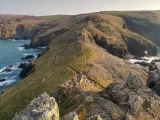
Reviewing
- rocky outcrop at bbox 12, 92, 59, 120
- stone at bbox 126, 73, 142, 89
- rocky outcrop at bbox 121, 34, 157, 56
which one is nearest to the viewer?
rocky outcrop at bbox 12, 92, 59, 120

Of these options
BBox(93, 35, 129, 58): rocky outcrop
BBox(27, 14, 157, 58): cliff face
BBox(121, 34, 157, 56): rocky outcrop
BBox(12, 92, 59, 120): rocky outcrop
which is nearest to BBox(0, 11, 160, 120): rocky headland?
BBox(12, 92, 59, 120): rocky outcrop

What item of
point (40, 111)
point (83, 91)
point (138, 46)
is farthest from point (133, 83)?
point (138, 46)

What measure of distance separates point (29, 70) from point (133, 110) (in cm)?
7461

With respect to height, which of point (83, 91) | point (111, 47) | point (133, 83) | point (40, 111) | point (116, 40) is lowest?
point (111, 47)

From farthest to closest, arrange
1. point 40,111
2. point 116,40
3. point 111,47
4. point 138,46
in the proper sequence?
point 138,46 < point 116,40 < point 111,47 < point 40,111

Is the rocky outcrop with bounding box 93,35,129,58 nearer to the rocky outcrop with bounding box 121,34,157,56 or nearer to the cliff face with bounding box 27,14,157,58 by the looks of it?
the cliff face with bounding box 27,14,157,58

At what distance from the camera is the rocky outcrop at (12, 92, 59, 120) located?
2316 centimetres

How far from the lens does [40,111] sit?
77.2 feet

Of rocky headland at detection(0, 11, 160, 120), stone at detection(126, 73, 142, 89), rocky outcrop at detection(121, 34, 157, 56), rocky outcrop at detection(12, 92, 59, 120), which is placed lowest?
rocky outcrop at detection(121, 34, 157, 56)

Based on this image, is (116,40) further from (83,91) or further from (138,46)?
(83,91)

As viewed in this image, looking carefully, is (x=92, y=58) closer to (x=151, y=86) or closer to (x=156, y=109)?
(x=151, y=86)

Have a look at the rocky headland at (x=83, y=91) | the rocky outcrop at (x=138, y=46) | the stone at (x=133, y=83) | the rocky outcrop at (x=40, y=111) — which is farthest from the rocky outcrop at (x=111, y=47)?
the rocky outcrop at (x=40, y=111)

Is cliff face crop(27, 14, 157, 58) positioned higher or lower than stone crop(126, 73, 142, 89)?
lower

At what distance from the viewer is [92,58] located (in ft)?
291
